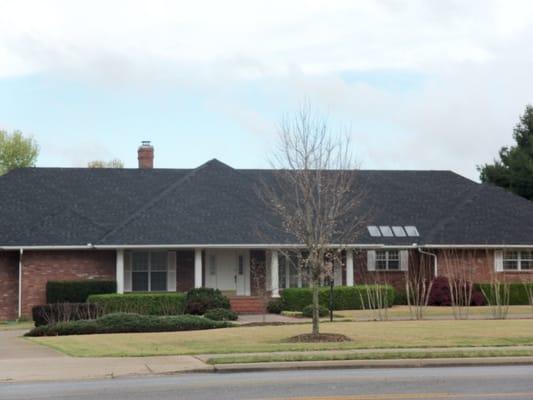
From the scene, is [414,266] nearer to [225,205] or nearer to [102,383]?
[225,205]

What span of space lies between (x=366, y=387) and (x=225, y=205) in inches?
1041

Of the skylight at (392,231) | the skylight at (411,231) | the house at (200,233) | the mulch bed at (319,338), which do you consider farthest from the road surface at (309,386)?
the skylight at (411,231)

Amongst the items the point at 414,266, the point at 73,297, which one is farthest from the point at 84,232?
the point at 414,266

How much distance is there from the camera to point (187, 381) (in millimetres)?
15070

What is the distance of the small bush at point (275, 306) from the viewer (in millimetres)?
35938

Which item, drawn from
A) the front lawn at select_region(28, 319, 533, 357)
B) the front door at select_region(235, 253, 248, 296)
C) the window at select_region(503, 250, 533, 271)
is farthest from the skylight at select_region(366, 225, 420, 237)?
the front lawn at select_region(28, 319, 533, 357)

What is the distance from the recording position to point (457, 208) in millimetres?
43188

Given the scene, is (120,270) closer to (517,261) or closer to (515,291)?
(515,291)

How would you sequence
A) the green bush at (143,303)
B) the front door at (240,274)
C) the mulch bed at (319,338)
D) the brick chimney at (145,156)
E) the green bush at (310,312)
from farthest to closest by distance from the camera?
1. the brick chimney at (145,156)
2. the front door at (240,274)
3. the green bush at (143,303)
4. the green bush at (310,312)
5. the mulch bed at (319,338)

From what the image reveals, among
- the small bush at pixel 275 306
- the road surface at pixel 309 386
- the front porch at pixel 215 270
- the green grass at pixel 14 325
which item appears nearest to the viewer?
the road surface at pixel 309 386

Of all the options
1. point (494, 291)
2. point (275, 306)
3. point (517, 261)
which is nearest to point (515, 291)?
point (494, 291)

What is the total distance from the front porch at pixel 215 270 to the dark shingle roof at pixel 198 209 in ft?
3.94

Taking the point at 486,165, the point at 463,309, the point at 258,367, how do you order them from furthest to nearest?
the point at 486,165, the point at 463,309, the point at 258,367

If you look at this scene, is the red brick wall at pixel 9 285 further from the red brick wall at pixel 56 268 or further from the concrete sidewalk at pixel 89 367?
the concrete sidewalk at pixel 89 367
